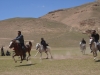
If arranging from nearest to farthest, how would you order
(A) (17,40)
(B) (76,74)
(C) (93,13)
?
1. (B) (76,74)
2. (A) (17,40)
3. (C) (93,13)

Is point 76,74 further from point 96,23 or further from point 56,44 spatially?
point 96,23

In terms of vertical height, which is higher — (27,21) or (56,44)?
(27,21)

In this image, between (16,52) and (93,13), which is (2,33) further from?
(93,13)

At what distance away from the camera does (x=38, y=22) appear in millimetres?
114688

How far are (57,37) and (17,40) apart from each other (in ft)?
217

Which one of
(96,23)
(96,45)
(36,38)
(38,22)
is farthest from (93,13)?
(96,45)

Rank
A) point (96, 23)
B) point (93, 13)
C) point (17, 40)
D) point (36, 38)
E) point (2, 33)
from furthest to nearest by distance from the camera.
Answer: point (93, 13), point (96, 23), point (2, 33), point (36, 38), point (17, 40)

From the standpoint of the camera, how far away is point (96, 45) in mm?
21969

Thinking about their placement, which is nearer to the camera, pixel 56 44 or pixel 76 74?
pixel 76 74

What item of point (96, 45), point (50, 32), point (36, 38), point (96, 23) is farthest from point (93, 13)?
point (96, 45)

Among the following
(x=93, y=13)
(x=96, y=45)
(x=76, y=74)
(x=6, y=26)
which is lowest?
(x=76, y=74)

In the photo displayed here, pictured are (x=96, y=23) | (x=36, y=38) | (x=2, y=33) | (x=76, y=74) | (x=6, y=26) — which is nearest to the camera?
(x=76, y=74)

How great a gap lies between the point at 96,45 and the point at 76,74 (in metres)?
8.79

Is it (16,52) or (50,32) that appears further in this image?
(50,32)
